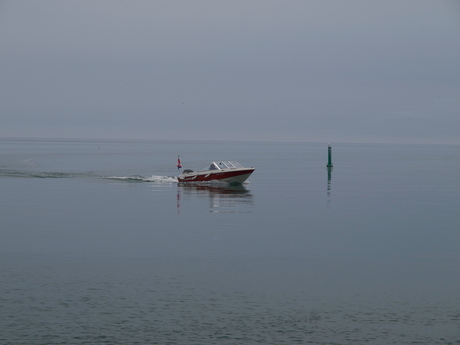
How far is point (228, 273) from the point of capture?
26016 mm

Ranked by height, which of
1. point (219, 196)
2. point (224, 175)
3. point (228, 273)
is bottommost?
point (228, 273)

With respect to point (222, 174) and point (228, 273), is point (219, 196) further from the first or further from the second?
point (228, 273)

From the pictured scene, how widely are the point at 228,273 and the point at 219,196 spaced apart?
3195cm

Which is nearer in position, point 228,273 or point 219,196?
point 228,273

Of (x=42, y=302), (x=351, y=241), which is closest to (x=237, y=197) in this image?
(x=351, y=241)

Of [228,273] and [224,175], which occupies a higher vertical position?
[224,175]

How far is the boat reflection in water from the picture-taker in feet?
161

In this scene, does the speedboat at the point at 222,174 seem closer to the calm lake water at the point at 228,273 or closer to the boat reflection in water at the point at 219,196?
the boat reflection in water at the point at 219,196

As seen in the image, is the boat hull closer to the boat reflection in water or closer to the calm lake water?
the boat reflection in water

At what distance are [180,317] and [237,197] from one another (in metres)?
37.2

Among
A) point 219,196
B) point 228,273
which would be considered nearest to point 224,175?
point 219,196

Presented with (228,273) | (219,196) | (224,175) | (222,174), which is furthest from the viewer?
(224,175)

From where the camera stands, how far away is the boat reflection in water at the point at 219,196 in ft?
161

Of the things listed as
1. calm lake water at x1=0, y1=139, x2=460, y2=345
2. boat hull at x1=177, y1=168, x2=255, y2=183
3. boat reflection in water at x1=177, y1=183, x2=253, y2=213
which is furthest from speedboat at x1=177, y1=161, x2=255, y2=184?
calm lake water at x1=0, y1=139, x2=460, y2=345
